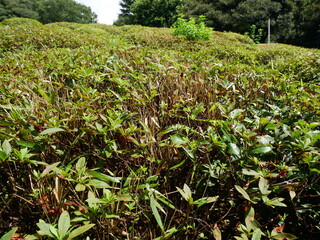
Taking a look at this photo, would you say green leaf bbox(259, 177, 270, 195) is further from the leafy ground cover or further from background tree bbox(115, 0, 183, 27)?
background tree bbox(115, 0, 183, 27)

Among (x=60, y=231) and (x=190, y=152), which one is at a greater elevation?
(x=190, y=152)

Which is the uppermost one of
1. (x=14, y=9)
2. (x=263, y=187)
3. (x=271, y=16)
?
(x=14, y=9)

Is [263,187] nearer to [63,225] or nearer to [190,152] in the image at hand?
[190,152]

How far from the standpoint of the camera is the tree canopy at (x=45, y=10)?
149 ft

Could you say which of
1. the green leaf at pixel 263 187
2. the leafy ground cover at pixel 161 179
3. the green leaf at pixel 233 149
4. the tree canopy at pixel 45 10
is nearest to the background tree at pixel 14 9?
the tree canopy at pixel 45 10

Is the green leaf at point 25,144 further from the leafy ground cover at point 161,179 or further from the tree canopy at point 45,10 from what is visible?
the tree canopy at point 45,10

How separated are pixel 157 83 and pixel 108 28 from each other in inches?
530

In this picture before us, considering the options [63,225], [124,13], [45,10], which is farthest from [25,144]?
[45,10]

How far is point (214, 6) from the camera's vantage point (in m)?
28.0

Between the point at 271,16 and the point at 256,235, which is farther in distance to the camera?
the point at 271,16

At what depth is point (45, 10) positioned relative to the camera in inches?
2008

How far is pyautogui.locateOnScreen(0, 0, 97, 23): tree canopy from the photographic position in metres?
45.5

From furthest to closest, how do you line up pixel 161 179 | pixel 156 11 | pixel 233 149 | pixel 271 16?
pixel 156 11
pixel 271 16
pixel 161 179
pixel 233 149

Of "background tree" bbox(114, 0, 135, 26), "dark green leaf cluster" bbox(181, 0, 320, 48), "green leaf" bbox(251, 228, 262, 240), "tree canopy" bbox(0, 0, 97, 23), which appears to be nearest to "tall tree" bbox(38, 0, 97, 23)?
"tree canopy" bbox(0, 0, 97, 23)
